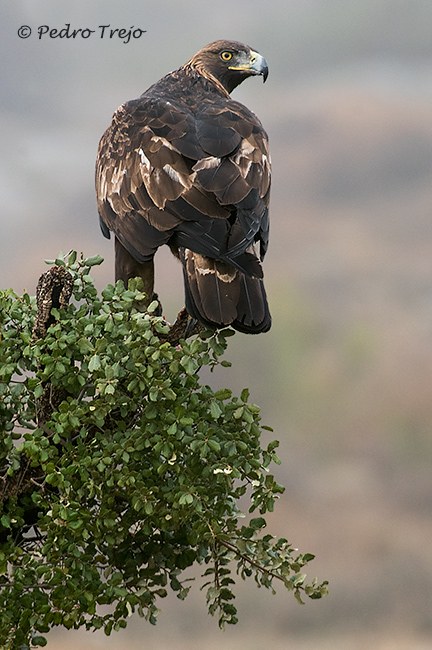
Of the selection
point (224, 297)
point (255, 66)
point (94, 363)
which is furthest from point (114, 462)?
point (255, 66)

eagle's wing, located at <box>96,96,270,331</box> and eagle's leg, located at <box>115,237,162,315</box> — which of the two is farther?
eagle's leg, located at <box>115,237,162,315</box>

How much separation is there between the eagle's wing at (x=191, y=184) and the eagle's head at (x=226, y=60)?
669 mm

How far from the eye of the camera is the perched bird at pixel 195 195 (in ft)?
12.5

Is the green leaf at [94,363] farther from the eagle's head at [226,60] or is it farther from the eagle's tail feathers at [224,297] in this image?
the eagle's head at [226,60]

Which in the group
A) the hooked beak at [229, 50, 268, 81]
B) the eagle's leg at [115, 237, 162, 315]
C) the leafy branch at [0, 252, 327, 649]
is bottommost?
the leafy branch at [0, 252, 327, 649]

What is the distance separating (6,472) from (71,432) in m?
0.46

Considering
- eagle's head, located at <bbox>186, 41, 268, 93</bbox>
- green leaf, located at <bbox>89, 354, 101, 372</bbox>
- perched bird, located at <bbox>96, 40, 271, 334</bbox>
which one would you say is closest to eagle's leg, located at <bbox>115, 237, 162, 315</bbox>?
perched bird, located at <bbox>96, 40, 271, 334</bbox>

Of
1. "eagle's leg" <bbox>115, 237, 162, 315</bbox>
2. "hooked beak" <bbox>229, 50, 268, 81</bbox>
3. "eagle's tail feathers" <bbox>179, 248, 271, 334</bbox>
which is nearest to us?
"eagle's tail feathers" <bbox>179, 248, 271, 334</bbox>

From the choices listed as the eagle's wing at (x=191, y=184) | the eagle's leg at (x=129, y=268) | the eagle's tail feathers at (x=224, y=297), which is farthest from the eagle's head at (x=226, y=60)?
the eagle's tail feathers at (x=224, y=297)

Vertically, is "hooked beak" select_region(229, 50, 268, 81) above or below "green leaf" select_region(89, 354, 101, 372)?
above

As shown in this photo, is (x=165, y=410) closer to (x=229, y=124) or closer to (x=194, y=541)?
(x=194, y=541)

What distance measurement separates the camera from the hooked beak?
17.6ft

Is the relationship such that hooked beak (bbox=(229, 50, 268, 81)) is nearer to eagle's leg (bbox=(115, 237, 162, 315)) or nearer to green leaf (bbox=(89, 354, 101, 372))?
eagle's leg (bbox=(115, 237, 162, 315))

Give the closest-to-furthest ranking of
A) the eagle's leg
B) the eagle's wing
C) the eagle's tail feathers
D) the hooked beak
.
A: the eagle's tail feathers, the eagle's wing, the eagle's leg, the hooked beak
